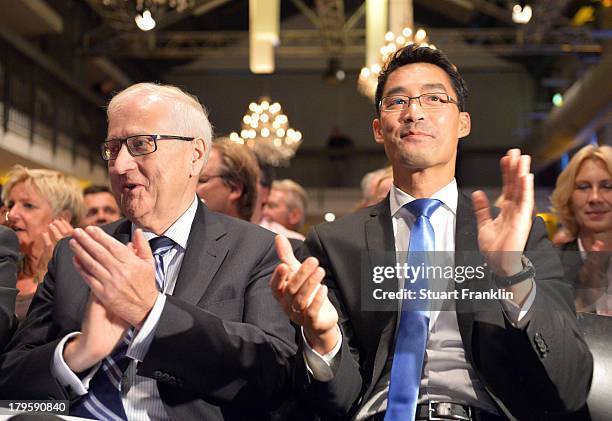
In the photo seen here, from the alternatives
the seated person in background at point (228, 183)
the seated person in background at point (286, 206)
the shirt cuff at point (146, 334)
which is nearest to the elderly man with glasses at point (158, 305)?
the shirt cuff at point (146, 334)

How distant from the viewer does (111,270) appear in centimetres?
178

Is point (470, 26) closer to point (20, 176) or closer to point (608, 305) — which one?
point (20, 176)

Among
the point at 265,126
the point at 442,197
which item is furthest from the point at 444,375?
the point at 265,126

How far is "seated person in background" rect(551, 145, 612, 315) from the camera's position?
185 centimetres

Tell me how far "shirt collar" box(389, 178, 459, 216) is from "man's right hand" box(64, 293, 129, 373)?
75cm

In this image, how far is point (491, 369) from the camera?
1937 mm

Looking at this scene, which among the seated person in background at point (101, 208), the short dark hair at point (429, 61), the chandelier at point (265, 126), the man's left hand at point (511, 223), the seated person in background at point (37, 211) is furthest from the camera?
the chandelier at point (265, 126)

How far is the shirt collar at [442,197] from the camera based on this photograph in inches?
83.7

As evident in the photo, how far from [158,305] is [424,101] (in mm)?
844

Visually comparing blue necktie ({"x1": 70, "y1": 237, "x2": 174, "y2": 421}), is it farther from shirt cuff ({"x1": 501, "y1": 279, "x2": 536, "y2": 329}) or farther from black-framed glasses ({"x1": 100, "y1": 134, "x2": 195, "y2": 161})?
shirt cuff ({"x1": 501, "y1": 279, "x2": 536, "y2": 329})

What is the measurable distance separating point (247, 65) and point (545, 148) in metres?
7.22

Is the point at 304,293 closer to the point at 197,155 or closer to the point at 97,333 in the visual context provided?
the point at 97,333

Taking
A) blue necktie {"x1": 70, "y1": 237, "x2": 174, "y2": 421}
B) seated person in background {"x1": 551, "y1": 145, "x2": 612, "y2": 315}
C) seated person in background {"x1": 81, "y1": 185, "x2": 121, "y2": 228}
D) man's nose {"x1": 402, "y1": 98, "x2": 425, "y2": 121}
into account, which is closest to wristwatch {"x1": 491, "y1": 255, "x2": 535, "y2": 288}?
seated person in background {"x1": 551, "y1": 145, "x2": 612, "y2": 315}

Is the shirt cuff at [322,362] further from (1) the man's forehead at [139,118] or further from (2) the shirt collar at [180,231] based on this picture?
(1) the man's forehead at [139,118]
